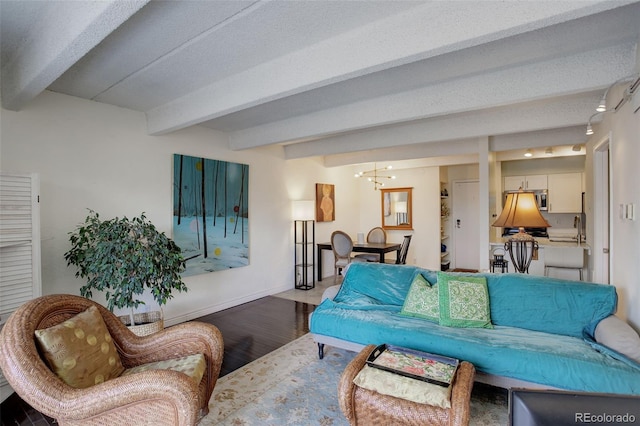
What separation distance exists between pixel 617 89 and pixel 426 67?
1581 mm

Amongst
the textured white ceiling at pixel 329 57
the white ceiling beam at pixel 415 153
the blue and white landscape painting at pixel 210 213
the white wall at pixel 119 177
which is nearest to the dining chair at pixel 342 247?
the white wall at pixel 119 177

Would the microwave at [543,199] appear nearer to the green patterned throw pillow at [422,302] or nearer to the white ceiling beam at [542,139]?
the white ceiling beam at [542,139]

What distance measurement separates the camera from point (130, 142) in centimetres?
350

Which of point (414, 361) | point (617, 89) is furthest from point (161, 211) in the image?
point (617, 89)

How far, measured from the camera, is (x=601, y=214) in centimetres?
347

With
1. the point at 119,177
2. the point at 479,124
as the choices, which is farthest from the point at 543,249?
the point at 119,177

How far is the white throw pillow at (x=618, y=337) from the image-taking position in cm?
190

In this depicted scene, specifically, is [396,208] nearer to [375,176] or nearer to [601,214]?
[375,176]

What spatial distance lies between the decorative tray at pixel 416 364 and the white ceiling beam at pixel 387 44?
1806 mm

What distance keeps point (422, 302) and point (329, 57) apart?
2.06 meters

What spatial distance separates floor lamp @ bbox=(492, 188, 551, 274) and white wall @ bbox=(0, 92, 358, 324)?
3.35 metres

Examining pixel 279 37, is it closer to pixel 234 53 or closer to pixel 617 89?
pixel 234 53

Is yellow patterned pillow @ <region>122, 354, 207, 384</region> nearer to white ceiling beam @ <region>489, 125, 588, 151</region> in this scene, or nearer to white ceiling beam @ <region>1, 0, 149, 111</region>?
white ceiling beam @ <region>1, 0, 149, 111</region>

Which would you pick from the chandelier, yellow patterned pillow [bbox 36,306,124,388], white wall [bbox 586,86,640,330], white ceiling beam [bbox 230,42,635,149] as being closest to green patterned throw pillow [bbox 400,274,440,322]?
white wall [bbox 586,86,640,330]
